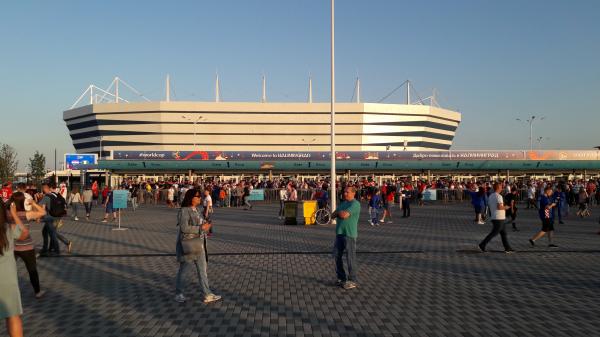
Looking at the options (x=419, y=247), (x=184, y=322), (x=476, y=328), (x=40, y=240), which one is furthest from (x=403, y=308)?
(x=40, y=240)

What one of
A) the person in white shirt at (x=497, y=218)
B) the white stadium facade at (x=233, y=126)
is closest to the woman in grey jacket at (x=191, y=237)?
the person in white shirt at (x=497, y=218)

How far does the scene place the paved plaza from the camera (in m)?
5.48

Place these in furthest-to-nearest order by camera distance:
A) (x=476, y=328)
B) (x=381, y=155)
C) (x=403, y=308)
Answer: (x=381, y=155)
(x=403, y=308)
(x=476, y=328)

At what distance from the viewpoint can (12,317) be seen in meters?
3.90

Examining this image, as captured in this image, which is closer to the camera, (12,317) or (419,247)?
(12,317)

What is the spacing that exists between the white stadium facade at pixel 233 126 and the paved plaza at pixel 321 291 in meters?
86.7

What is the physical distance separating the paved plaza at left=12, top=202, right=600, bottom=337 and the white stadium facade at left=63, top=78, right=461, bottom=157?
8670cm

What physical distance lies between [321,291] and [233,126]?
94.0 meters

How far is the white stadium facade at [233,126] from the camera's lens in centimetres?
9769

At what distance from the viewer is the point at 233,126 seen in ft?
327

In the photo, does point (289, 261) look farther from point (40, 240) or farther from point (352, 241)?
point (40, 240)

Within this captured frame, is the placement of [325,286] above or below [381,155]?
below

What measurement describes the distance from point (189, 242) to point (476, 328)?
12.5ft

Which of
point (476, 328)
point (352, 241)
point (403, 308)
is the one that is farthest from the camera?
point (352, 241)
